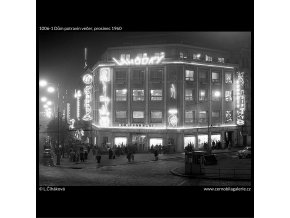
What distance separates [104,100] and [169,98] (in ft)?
24.9

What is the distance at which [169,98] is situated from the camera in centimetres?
3653

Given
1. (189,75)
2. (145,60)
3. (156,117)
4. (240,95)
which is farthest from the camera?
(189,75)

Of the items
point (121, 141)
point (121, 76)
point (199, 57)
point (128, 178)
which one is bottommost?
point (128, 178)

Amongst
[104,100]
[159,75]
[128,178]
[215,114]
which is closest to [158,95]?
[159,75]

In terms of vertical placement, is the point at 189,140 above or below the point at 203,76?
below

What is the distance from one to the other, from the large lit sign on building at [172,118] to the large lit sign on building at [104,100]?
23.0ft

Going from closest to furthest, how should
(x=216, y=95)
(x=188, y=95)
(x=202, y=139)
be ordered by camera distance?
1. (x=202, y=139)
2. (x=188, y=95)
3. (x=216, y=95)

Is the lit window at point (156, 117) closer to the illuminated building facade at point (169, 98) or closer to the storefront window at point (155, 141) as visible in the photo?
the illuminated building facade at point (169, 98)

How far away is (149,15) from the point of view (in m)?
14.9

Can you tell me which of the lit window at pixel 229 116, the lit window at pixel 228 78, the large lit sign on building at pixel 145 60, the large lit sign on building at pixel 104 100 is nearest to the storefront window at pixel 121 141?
the large lit sign on building at pixel 104 100

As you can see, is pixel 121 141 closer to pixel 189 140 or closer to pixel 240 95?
pixel 189 140

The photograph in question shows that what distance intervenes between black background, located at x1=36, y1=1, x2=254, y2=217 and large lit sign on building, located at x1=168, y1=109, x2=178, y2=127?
67.3 ft

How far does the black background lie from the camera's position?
48.6ft

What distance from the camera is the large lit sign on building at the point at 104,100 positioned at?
37344 millimetres
